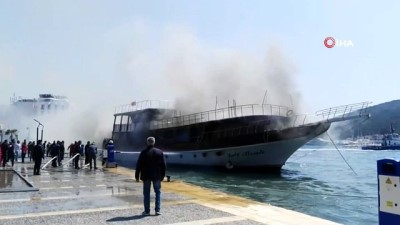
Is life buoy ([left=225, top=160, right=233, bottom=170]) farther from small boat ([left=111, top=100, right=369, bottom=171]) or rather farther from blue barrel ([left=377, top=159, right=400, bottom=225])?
blue barrel ([left=377, top=159, right=400, bottom=225])

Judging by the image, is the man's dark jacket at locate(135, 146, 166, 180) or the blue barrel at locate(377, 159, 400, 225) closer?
the blue barrel at locate(377, 159, 400, 225)

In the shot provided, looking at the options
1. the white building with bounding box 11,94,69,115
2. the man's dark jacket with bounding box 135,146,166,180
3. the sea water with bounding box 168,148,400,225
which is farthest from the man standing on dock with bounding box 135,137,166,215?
the white building with bounding box 11,94,69,115

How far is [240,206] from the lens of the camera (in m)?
9.54

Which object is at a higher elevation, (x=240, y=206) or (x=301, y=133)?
(x=301, y=133)

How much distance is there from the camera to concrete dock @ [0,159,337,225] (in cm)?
785

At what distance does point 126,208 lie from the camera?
30.2 ft

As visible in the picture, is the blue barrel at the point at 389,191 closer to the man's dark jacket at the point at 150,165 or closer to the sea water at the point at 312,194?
the man's dark jacket at the point at 150,165

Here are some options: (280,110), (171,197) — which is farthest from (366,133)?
(171,197)

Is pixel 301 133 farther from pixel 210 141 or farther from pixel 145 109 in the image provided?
pixel 145 109

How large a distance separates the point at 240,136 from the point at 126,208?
20.7 metres

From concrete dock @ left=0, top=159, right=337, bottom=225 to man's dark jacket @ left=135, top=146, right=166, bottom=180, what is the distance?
836mm

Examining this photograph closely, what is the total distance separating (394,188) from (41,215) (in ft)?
22.3

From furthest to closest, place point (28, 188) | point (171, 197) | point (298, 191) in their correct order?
point (298, 191) → point (28, 188) → point (171, 197)

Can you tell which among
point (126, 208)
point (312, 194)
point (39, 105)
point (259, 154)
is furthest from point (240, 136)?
A: point (39, 105)
